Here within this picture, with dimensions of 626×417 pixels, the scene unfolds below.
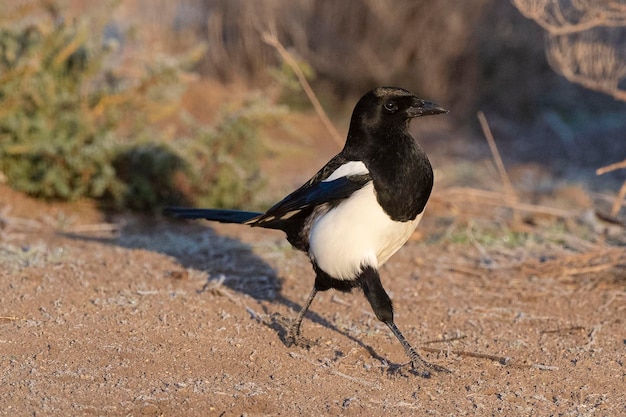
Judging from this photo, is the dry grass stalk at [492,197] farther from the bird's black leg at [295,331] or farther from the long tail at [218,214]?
the bird's black leg at [295,331]

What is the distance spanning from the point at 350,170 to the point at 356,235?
0.30 m

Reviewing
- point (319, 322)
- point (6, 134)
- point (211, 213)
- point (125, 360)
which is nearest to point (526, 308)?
point (319, 322)

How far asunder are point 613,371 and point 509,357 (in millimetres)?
433

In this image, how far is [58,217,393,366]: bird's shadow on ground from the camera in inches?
171

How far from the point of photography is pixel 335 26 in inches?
377

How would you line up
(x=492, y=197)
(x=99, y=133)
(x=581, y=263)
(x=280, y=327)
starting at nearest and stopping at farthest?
(x=280, y=327) → (x=581, y=263) → (x=492, y=197) → (x=99, y=133)

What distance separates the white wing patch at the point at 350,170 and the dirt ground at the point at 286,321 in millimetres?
768

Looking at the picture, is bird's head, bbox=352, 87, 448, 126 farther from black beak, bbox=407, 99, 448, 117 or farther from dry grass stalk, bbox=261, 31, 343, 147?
dry grass stalk, bbox=261, 31, 343, 147

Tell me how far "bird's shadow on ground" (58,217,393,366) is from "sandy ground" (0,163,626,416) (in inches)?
0.6

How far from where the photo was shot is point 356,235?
3.72 meters

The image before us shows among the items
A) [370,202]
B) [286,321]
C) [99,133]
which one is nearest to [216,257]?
[286,321]

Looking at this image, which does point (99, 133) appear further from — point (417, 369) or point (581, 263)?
point (417, 369)

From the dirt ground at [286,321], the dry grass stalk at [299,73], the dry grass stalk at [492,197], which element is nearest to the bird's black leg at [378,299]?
the dirt ground at [286,321]

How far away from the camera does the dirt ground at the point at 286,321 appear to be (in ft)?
10.8
